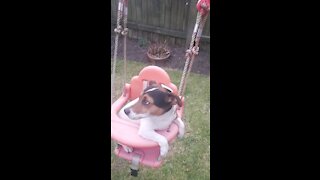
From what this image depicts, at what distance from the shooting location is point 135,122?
156cm

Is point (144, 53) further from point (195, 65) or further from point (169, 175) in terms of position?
point (169, 175)

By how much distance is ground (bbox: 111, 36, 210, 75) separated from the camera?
3264 mm

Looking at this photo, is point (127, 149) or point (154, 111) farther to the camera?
point (127, 149)

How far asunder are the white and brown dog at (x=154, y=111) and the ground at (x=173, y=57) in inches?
68.4


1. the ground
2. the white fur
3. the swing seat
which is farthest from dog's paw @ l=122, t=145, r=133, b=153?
the ground

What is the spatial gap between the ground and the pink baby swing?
1505 millimetres

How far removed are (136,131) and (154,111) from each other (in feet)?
0.50

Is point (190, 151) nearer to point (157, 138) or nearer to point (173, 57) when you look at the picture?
point (157, 138)

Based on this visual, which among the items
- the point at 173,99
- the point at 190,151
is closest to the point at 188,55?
the point at 173,99

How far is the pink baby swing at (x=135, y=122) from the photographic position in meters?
1.41
